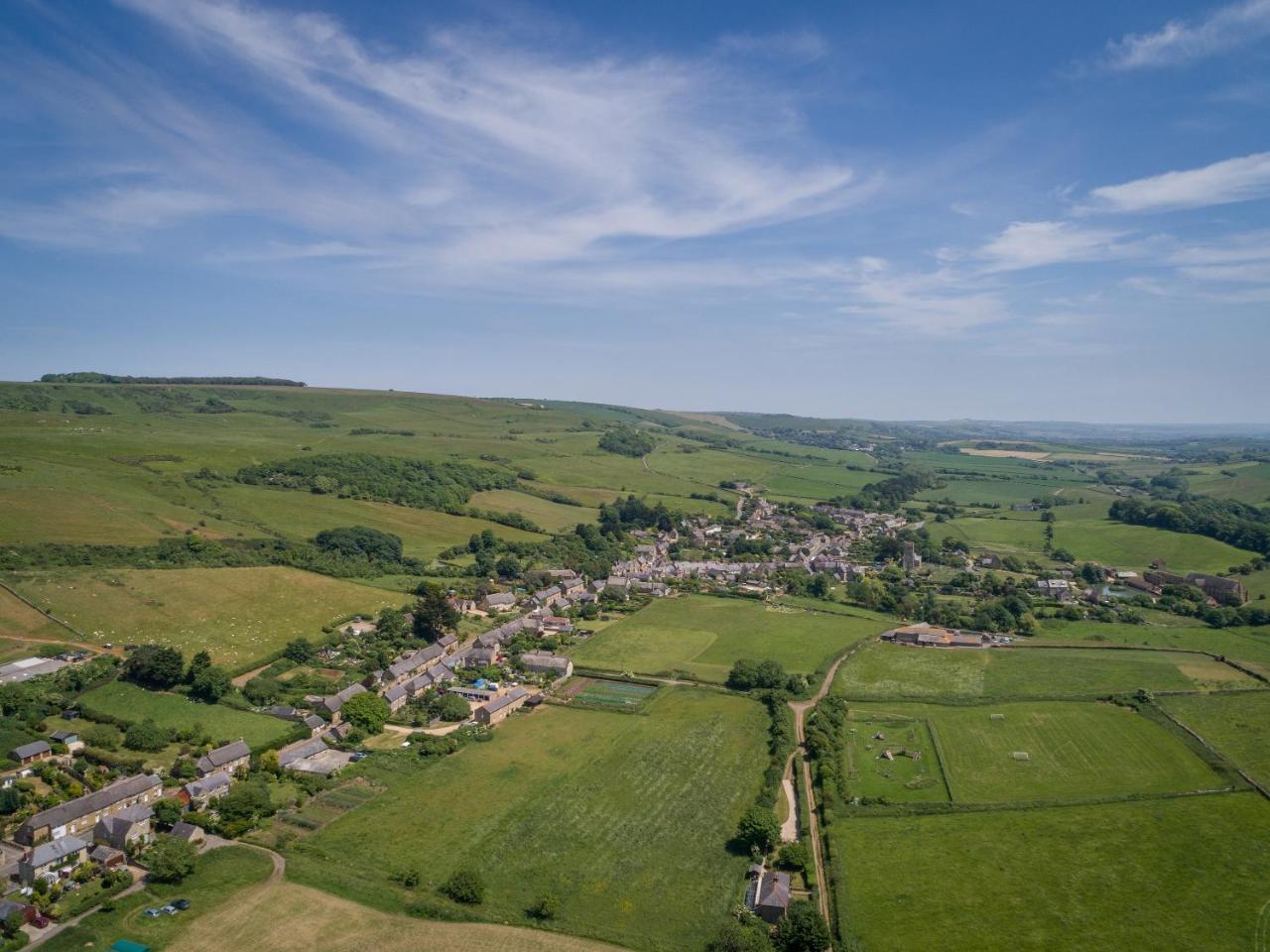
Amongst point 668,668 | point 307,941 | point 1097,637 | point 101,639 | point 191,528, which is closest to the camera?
point 307,941

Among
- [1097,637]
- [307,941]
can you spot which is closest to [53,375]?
[307,941]

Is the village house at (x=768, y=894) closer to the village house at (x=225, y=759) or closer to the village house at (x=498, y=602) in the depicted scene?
the village house at (x=225, y=759)

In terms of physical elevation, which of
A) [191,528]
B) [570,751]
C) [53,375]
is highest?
[53,375]

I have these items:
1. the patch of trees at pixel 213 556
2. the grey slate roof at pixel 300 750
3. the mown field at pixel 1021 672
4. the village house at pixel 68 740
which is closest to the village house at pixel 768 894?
the mown field at pixel 1021 672

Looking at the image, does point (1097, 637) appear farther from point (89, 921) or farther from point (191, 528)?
point (191, 528)

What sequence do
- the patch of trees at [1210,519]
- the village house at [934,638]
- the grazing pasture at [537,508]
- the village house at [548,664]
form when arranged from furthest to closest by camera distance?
Answer: the grazing pasture at [537,508], the patch of trees at [1210,519], the village house at [934,638], the village house at [548,664]

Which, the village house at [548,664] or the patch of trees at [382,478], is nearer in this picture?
the village house at [548,664]
